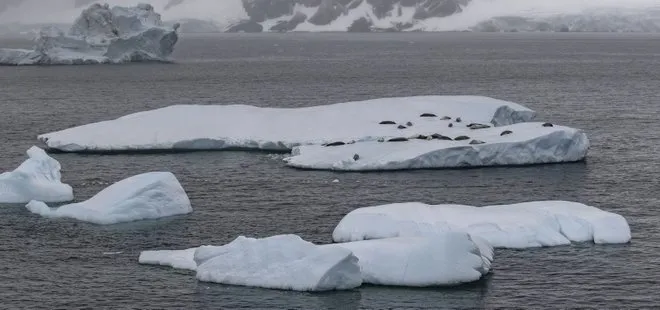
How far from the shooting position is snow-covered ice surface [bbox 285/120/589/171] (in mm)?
60281

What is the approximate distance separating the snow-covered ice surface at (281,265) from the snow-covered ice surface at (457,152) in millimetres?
22963

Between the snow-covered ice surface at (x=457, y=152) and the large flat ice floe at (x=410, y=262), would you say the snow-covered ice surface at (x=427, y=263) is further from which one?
the snow-covered ice surface at (x=457, y=152)

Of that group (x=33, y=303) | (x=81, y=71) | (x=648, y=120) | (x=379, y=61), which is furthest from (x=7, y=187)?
(x=379, y=61)

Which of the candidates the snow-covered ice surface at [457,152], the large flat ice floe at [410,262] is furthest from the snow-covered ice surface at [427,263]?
the snow-covered ice surface at [457,152]

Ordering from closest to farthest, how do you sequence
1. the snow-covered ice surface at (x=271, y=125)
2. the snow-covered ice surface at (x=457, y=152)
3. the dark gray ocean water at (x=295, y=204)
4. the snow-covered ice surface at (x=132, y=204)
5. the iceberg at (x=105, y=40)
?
the dark gray ocean water at (x=295, y=204) < the snow-covered ice surface at (x=132, y=204) < the snow-covered ice surface at (x=457, y=152) < the snow-covered ice surface at (x=271, y=125) < the iceberg at (x=105, y=40)

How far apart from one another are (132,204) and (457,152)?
2159 centimetres

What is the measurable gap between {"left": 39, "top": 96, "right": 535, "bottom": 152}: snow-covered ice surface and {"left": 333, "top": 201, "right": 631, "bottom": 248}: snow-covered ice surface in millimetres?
22857

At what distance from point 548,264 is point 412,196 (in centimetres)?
1420

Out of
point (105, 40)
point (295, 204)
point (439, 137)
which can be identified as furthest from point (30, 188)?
point (105, 40)

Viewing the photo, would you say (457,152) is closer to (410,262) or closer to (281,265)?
(410,262)

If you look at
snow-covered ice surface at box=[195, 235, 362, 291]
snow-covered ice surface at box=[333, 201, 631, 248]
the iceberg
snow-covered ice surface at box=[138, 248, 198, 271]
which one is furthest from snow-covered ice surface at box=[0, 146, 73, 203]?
the iceberg

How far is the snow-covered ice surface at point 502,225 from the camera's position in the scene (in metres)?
41.8

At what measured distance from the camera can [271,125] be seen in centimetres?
7012

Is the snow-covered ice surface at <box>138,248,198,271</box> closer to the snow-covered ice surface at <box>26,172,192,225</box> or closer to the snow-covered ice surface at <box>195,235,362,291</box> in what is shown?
the snow-covered ice surface at <box>195,235,362,291</box>
